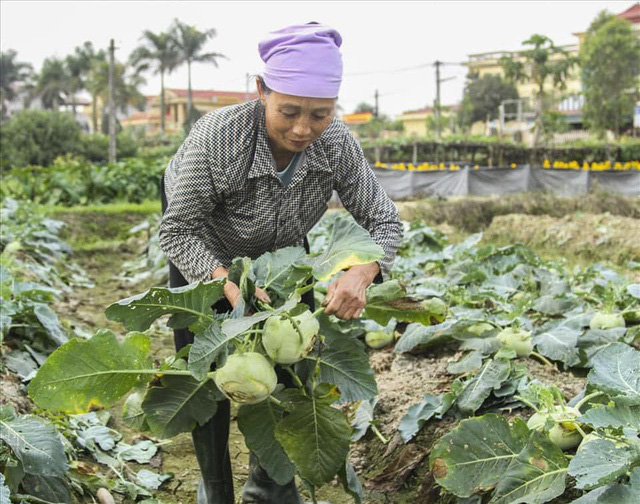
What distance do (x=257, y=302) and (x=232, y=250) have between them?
0.48m

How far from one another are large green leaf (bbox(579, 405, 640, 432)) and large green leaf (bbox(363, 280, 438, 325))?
61cm

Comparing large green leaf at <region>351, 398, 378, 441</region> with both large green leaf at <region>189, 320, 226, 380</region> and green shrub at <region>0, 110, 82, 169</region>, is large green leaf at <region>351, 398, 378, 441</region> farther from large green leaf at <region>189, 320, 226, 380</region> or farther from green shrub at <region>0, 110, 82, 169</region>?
green shrub at <region>0, 110, 82, 169</region>

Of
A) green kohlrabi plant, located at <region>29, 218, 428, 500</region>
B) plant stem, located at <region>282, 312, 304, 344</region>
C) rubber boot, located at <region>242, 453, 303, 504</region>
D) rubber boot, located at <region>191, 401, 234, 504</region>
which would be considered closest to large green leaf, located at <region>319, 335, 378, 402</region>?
green kohlrabi plant, located at <region>29, 218, 428, 500</region>

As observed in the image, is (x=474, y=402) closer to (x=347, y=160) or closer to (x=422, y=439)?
(x=422, y=439)

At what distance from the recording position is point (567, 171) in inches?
625

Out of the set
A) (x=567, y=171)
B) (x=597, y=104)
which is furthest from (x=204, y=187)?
(x=597, y=104)

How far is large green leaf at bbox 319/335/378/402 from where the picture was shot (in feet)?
7.52

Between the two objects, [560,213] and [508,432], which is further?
[560,213]

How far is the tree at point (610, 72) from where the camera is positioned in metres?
28.7

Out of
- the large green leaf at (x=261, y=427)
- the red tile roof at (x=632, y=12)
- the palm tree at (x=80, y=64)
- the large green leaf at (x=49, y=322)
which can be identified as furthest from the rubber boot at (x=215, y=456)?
the palm tree at (x=80, y=64)

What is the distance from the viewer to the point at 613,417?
6.49ft

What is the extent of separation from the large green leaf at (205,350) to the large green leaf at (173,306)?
149 millimetres

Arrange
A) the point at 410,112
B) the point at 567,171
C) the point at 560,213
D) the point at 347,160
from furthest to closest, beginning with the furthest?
the point at 410,112 < the point at 567,171 < the point at 560,213 < the point at 347,160

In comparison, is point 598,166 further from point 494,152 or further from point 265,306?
point 265,306
